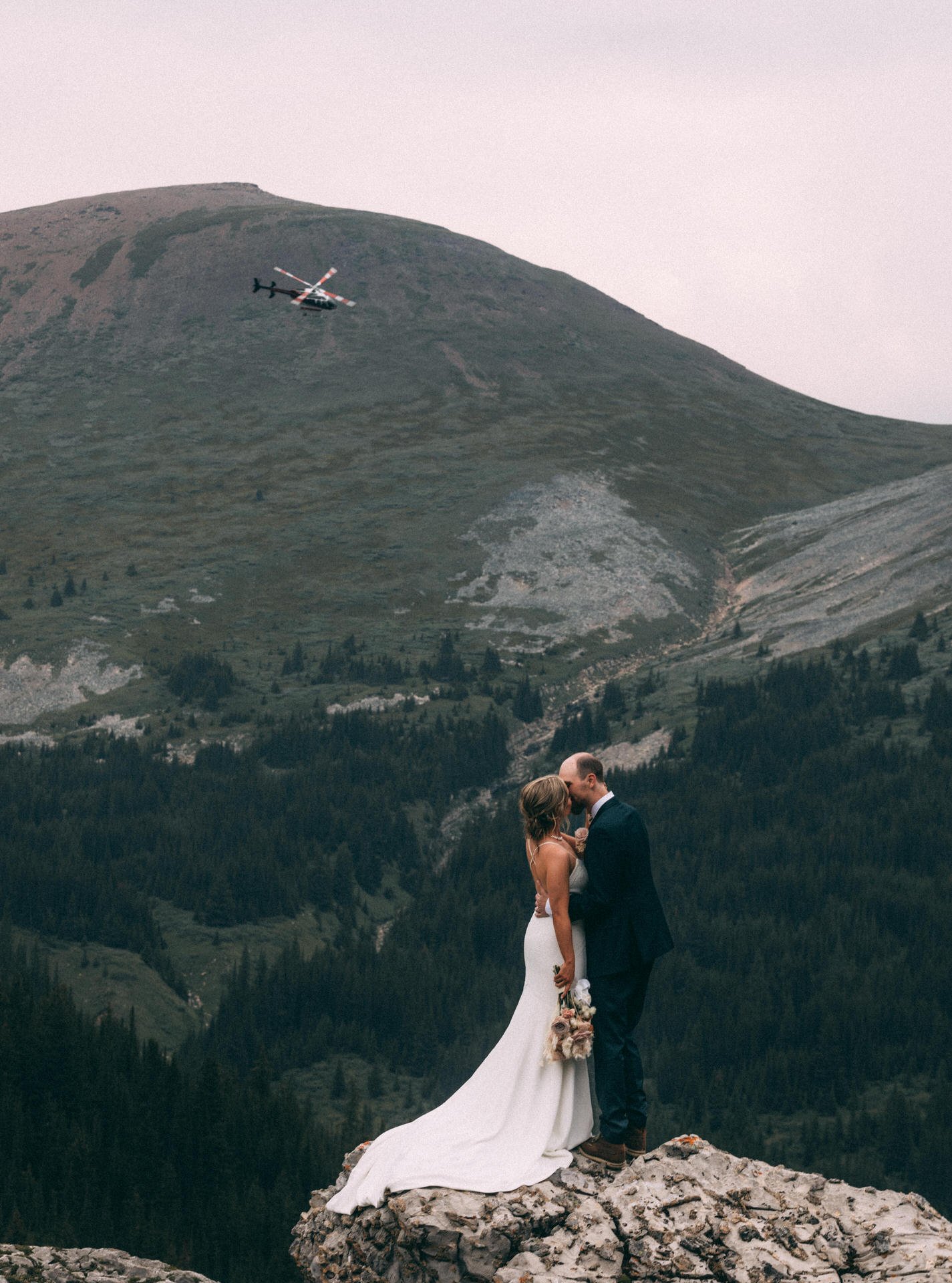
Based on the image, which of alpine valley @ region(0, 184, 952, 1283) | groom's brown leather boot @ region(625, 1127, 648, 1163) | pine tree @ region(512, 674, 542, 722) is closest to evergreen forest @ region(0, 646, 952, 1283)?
alpine valley @ region(0, 184, 952, 1283)

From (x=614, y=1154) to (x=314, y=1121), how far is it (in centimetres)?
12170

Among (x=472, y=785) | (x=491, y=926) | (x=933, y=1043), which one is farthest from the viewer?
(x=472, y=785)

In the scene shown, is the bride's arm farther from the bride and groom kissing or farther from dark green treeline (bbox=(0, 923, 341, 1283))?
dark green treeline (bbox=(0, 923, 341, 1283))

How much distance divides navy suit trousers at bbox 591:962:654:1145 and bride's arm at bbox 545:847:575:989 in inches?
23.8

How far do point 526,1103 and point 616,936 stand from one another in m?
2.39

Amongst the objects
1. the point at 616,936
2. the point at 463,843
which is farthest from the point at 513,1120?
the point at 463,843

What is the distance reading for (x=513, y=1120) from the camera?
17125mm

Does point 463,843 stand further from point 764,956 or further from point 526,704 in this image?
point 764,956

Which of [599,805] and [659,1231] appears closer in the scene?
[659,1231]

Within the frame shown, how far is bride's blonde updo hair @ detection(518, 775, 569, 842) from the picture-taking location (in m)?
16.3

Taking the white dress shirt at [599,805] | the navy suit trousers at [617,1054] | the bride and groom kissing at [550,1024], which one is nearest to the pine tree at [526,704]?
the bride and groom kissing at [550,1024]

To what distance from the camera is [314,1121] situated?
429ft

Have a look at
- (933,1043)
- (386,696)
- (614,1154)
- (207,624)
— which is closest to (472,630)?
(386,696)

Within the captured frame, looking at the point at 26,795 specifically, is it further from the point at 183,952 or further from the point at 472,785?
the point at 472,785
